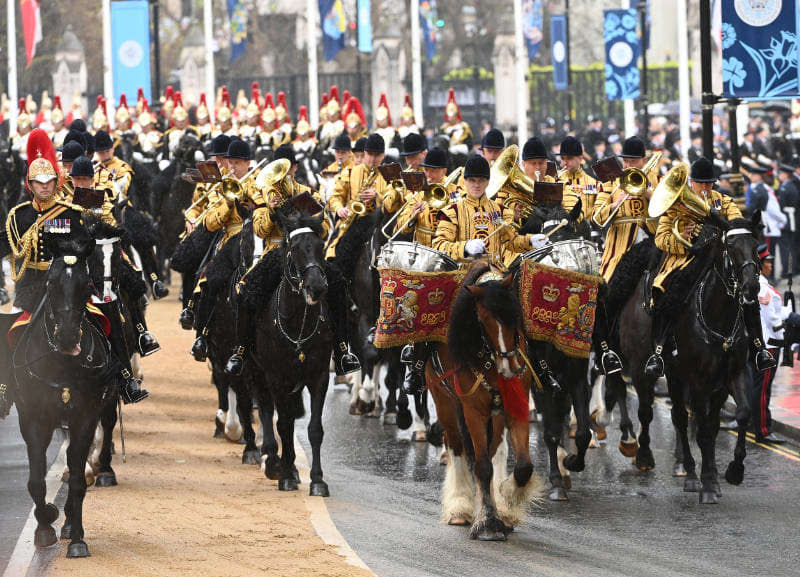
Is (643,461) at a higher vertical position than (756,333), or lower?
lower

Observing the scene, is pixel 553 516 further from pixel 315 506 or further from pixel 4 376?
pixel 4 376

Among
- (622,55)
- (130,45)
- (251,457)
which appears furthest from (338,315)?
(130,45)

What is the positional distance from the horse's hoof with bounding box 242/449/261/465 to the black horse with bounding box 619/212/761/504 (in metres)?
3.81

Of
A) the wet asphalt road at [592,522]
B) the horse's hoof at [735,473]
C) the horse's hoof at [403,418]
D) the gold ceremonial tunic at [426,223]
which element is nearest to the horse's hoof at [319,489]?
the wet asphalt road at [592,522]

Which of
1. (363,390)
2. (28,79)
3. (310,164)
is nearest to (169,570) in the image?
(363,390)

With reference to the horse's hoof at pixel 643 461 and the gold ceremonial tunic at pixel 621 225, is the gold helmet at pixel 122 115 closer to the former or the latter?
the gold ceremonial tunic at pixel 621 225

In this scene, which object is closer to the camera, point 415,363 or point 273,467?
point 415,363

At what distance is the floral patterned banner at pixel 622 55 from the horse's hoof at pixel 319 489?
22962 millimetres

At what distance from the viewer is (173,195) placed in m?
26.7

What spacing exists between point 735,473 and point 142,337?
517 centimetres

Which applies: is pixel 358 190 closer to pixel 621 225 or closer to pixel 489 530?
pixel 621 225

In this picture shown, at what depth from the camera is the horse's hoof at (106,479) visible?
13.7 metres

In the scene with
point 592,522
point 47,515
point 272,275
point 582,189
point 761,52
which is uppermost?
point 761,52

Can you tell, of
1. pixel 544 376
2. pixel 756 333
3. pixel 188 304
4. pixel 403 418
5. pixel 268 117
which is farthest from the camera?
pixel 268 117
